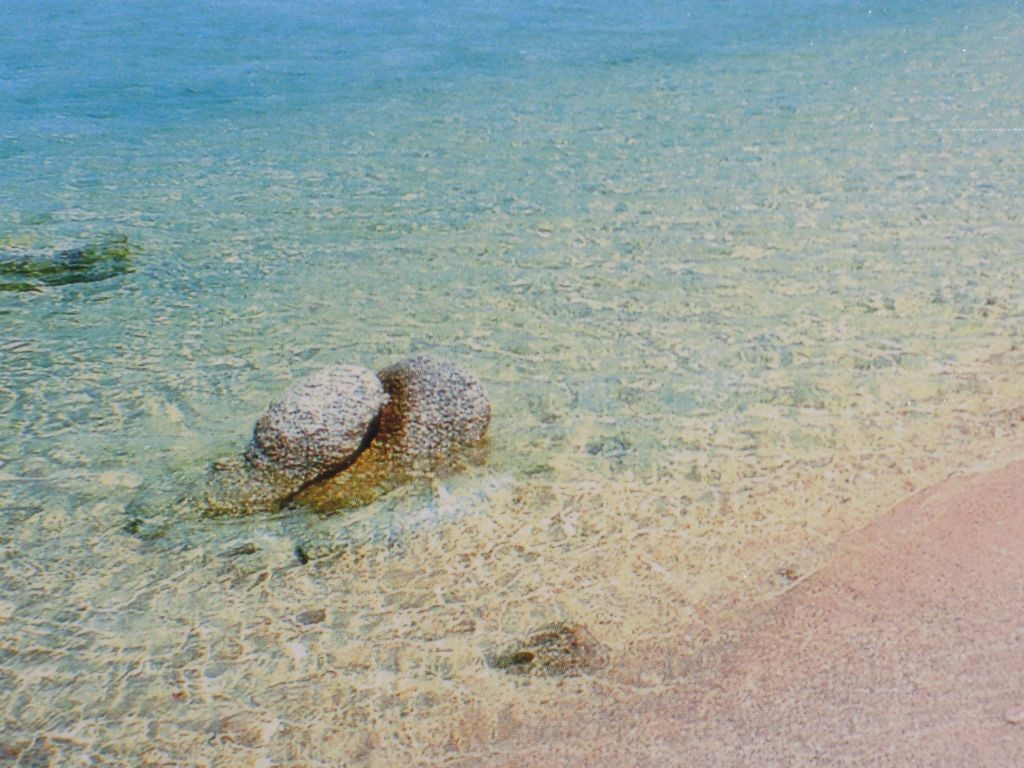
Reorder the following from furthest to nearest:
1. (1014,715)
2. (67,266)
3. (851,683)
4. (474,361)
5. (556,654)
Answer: (67,266) → (474,361) → (556,654) → (851,683) → (1014,715)

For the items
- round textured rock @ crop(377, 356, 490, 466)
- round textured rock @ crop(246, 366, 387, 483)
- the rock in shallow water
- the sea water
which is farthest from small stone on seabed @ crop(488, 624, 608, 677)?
round textured rock @ crop(246, 366, 387, 483)

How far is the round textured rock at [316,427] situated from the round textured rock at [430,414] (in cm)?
11

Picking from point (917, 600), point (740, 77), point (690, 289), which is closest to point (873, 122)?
point (740, 77)

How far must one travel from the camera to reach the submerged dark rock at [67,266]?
22.4 ft

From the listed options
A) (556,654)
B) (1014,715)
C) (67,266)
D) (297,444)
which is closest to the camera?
(1014,715)

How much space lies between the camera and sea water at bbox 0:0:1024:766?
345cm

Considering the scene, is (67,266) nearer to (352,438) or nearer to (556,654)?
(352,438)

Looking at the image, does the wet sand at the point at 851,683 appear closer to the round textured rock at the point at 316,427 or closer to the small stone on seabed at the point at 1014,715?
the small stone on seabed at the point at 1014,715

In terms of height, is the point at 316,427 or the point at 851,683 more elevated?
the point at 316,427

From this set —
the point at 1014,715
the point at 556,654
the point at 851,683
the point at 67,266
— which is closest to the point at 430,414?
the point at 556,654

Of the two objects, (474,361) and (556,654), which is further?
(474,361)

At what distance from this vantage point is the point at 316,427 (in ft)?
14.5

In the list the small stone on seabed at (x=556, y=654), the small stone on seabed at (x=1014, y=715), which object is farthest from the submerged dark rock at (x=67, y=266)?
the small stone on seabed at (x=1014, y=715)

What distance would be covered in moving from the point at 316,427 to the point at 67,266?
11.6 ft
